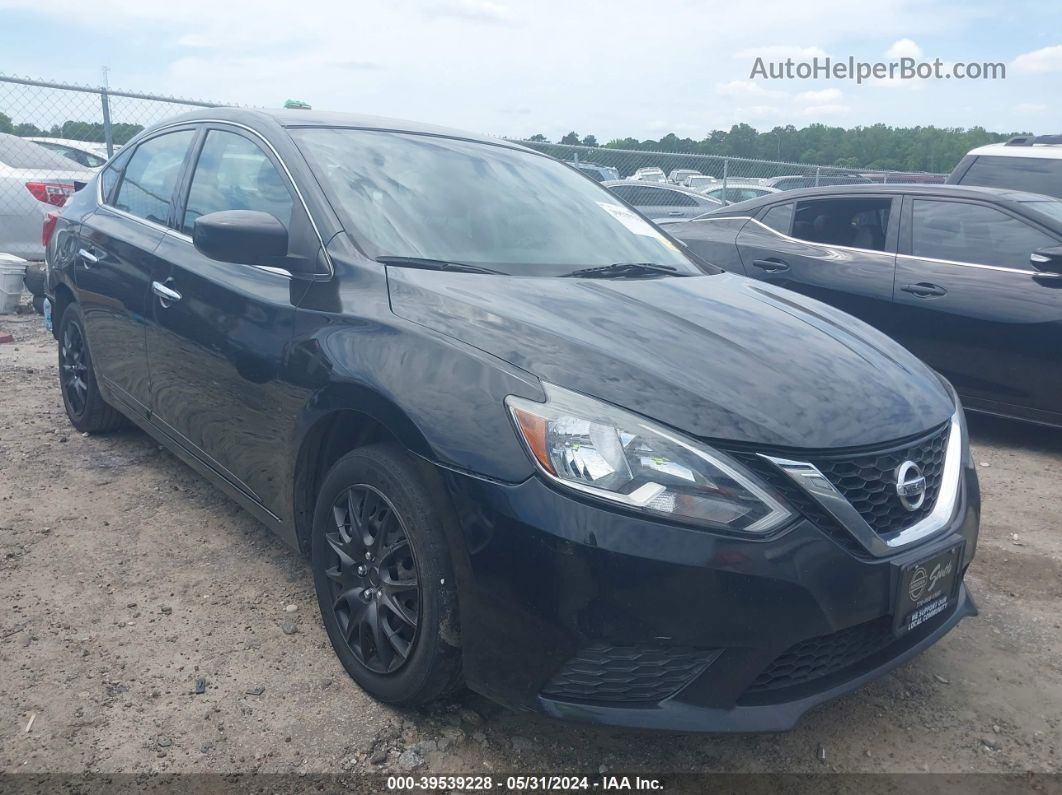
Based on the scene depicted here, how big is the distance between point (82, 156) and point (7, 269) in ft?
21.4

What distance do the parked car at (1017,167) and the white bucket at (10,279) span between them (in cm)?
764

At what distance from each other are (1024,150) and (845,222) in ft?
7.43

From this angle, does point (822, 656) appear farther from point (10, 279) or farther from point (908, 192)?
point (10, 279)

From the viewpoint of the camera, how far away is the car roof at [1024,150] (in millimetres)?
6781

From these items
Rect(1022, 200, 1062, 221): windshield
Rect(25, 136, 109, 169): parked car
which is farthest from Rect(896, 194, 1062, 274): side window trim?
Rect(25, 136, 109, 169): parked car

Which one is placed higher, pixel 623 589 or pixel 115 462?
pixel 623 589

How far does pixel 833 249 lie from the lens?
568 cm

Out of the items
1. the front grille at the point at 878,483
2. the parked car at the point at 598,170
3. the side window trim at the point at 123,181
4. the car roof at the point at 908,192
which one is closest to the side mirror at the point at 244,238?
the side window trim at the point at 123,181

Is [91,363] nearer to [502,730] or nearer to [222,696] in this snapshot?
[222,696]

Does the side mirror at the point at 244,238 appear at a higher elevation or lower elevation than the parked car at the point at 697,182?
lower

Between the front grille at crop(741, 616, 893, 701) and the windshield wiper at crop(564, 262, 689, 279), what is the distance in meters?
1.32

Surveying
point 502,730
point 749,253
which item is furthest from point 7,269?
point 502,730

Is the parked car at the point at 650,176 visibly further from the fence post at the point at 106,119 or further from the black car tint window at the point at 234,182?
the black car tint window at the point at 234,182

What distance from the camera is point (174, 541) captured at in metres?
3.46
